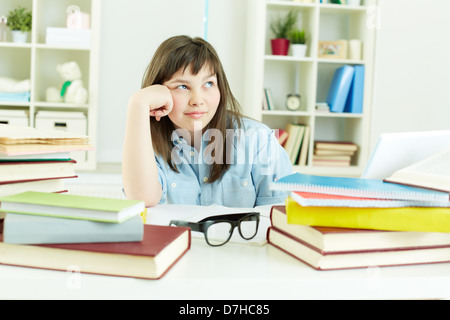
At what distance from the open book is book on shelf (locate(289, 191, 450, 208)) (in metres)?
0.03

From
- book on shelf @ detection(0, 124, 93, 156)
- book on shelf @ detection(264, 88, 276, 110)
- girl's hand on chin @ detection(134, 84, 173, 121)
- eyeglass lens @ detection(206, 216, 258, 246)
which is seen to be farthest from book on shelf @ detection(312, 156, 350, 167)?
book on shelf @ detection(0, 124, 93, 156)

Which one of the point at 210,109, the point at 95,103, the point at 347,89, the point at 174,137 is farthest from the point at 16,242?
the point at 347,89

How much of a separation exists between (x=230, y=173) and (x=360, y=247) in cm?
90

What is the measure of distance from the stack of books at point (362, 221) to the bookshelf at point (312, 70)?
7.15 ft

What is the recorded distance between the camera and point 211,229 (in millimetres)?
843

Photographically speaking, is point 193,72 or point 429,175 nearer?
point 429,175

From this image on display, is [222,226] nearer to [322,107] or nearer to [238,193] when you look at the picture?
[238,193]

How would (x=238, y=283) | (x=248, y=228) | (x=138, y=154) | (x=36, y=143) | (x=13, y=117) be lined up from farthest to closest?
(x=13, y=117), (x=138, y=154), (x=248, y=228), (x=36, y=143), (x=238, y=283)

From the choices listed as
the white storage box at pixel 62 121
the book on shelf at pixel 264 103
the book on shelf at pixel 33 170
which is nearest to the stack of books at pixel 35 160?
the book on shelf at pixel 33 170

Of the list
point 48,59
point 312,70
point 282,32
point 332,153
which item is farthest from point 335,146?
point 48,59

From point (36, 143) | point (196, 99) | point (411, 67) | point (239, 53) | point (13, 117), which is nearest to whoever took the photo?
point (36, 143)

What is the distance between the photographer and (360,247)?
634 mm

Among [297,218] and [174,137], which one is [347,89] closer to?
[174,137]

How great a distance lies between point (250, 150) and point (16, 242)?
100cm
